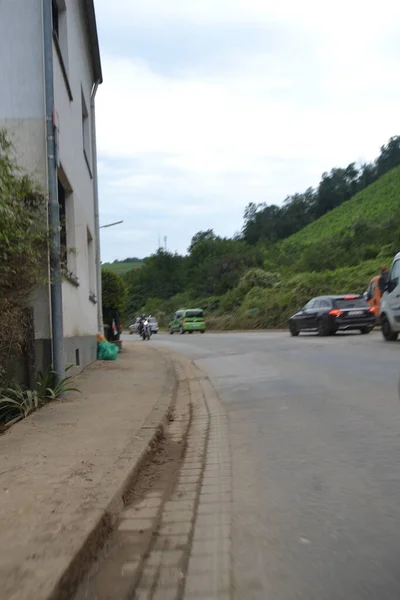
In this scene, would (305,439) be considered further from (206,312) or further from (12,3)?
(206,312)

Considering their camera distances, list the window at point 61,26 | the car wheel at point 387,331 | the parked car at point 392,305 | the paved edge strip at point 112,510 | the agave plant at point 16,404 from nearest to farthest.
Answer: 1. the paved edge strip at point 112,510
2. the agave plant at point 16,404
3. the window at point 61,26
4. the parked car at point 392,305
5. the car wheel at point 387,331

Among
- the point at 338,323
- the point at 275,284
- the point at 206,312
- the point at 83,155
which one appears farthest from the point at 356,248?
the point at 83,155

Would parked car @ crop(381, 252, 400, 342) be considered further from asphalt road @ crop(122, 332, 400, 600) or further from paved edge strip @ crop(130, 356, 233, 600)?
paved edge strip @ crop(130, 356, 233, 600)

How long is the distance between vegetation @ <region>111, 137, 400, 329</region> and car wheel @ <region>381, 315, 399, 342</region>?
18408 mm

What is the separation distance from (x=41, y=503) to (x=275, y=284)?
4266 centimetres

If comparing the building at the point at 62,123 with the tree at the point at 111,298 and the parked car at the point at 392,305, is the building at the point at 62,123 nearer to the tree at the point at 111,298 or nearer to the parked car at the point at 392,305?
the tree at the point at 111,298

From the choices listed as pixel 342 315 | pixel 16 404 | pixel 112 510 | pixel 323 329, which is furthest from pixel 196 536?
pixel 323 329

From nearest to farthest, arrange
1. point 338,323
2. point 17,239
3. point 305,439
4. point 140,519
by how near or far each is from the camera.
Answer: point 140,519, point 305,439, point 17,239, point 338,323

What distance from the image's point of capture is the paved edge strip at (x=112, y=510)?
2963 mm

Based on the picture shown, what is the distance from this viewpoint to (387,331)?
16297mm

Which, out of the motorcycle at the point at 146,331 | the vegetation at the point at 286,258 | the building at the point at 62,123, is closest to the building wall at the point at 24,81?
the building at the point at 62,123

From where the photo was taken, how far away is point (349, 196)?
296ft

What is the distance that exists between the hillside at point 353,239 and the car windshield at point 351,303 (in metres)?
22.7

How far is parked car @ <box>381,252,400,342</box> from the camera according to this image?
15.0 m
